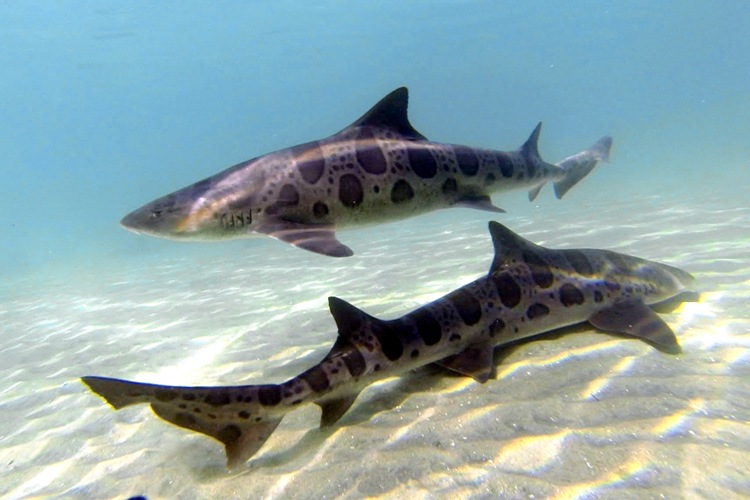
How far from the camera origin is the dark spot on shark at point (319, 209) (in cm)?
465

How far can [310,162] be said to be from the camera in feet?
15.8

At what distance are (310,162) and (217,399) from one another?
98.4 inches

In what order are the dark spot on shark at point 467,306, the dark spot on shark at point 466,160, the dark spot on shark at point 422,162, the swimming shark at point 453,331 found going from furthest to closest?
the dark spot on shark at point 466,160
the dark spot on shark at point 422,162
the dark spot on shark at point 467,306
the swimming shark at point 453,331

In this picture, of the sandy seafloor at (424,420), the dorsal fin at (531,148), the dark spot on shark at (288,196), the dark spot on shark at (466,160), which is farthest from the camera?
the dorsal fin at (531,148)

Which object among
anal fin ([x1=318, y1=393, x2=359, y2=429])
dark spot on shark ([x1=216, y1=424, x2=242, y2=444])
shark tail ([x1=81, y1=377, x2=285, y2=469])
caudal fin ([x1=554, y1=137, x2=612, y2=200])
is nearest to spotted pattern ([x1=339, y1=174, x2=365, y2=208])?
anal fin ([x1=318, y1=393, x2=359, y2=429])

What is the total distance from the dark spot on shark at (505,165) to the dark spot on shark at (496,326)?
2102 millimetres

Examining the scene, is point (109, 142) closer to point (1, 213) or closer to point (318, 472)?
point (1, 213)

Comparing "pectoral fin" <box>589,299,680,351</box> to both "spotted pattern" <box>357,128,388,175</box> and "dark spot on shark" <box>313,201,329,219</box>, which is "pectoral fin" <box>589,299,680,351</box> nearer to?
"spotted pattern" <box>357,128,388,175</box>

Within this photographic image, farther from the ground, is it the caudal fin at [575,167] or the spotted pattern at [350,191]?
the spotted pattern at [350,191]

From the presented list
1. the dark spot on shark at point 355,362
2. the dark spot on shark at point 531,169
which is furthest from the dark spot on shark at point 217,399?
the dark spot on shark at point 531,169

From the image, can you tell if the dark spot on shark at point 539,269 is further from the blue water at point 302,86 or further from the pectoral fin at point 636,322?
the blue water at point 302,86

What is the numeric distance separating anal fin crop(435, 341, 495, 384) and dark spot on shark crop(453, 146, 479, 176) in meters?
2.04

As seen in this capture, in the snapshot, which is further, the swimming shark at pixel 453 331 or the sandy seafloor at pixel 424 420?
the swimming shark at pixel 453 331

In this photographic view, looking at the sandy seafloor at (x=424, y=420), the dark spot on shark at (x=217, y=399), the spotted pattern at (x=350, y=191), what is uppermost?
the spotted pattern at (x=350, y=191)
